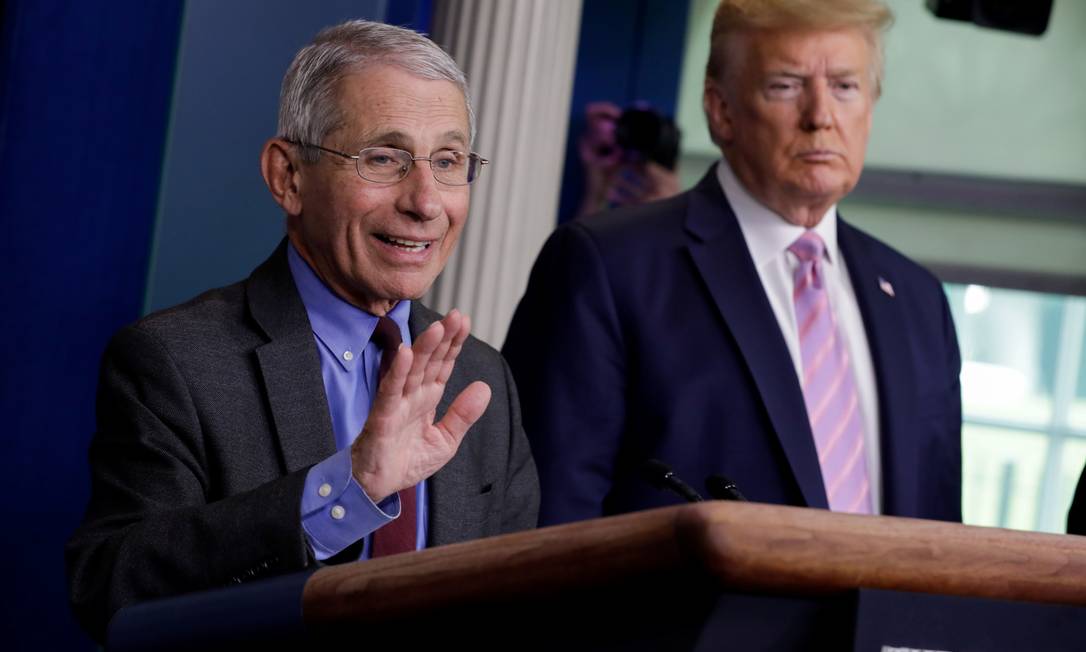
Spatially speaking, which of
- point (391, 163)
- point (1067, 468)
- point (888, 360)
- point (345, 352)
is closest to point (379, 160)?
point (391, 163)

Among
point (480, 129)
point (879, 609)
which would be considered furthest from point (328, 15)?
point (879, 609)

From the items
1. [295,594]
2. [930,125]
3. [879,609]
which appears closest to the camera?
[879,609]

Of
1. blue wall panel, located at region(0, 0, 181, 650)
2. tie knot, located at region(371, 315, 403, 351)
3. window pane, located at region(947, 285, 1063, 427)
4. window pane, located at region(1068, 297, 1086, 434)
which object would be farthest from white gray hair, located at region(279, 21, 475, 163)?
window pane, located at region(1068, 297, 1086, 434)

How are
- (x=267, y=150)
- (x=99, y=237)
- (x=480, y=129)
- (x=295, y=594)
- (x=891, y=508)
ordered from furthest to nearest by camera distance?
1. (x=480, y=129)
2. (x=99, y=237)
3. (x=891, y=508)
4. (x=267, y=150)
5. (x=295, y=594)

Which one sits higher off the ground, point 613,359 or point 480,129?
point 480,129

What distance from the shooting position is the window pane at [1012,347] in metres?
7.46

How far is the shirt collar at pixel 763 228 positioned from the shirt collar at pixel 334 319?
828 mm

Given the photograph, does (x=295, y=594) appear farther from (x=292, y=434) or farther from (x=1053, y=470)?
(x=1053, y=470)

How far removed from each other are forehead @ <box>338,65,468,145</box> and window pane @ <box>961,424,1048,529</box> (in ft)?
20.3

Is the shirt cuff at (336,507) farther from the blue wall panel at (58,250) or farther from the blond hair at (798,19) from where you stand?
the blue wall panel at (58,250)

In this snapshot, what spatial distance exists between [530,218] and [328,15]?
0.74 meters

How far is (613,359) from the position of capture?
227 centimetres

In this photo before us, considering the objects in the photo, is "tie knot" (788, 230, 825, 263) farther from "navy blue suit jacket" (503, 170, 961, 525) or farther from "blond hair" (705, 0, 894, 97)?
"blond hair" (705, 0, 894, 97)

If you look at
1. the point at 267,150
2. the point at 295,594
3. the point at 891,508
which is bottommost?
the point at 891,508
